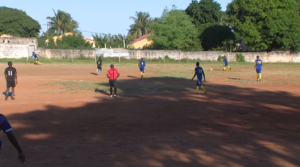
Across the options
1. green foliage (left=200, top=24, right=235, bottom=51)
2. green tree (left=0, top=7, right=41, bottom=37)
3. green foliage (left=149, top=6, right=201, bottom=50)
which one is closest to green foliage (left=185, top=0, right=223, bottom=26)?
green foliage (left=200, top=24, right=235, bottom=51)

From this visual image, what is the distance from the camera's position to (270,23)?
53625 mm

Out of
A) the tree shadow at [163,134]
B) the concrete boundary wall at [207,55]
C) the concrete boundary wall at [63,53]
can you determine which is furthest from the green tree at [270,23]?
the tree shadow at [163,134]

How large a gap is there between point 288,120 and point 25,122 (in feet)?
28.0

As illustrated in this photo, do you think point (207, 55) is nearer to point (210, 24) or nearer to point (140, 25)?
point (210, 24)

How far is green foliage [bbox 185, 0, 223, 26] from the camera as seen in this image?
6999 centimetres

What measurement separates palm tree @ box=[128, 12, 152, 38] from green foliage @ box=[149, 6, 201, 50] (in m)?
13.7

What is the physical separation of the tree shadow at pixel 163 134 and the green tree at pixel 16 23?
2341 inches

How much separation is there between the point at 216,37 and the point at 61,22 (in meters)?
34.7

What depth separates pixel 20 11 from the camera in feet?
234

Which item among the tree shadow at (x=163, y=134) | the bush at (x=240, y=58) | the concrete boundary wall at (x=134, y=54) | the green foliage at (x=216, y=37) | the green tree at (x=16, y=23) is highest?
the green tree at (x=16, y=23)

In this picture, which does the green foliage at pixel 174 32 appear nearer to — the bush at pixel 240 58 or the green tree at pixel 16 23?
the bush at pixel 240 58

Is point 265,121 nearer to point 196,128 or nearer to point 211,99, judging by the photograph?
point 196,128

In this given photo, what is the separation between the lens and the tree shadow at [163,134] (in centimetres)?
702

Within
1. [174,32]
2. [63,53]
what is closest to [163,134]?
[63,53]
